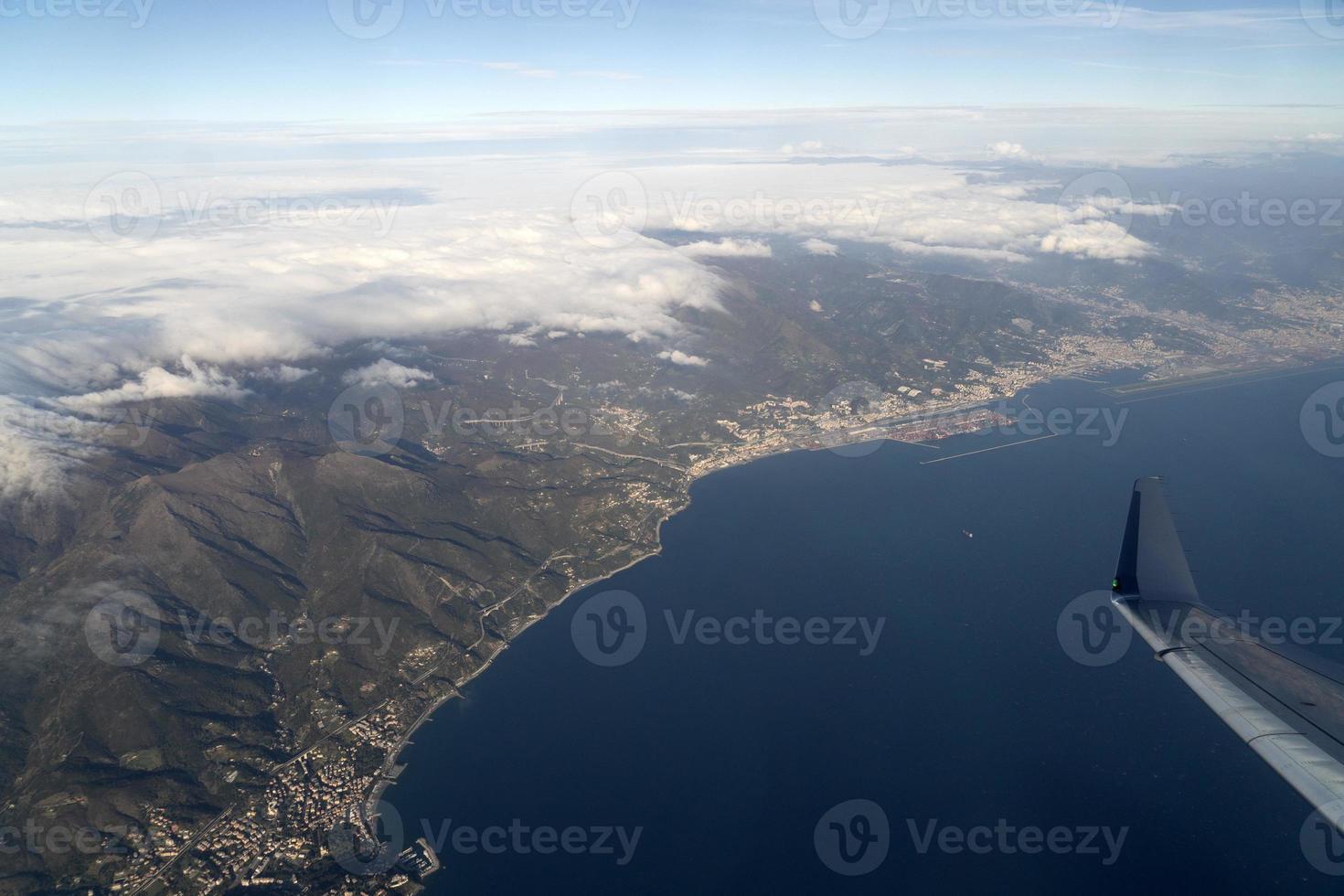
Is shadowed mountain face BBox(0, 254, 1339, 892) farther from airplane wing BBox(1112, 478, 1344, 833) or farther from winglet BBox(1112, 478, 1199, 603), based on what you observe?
airplane wing BBox(1112, 478, 1344, 833)

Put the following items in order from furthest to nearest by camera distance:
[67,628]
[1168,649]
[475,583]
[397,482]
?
[397,482] → [475,583] → [67,628] → [1168,649]

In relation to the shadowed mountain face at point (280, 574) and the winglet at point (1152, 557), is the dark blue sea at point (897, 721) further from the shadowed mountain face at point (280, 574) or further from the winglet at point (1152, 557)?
the winglet at point (1152, 557)

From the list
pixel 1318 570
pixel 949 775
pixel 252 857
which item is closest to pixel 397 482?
pixel 252 857

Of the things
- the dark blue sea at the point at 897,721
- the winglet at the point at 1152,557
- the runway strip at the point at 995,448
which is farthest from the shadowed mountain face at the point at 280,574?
the winglet at the point at 1152,557

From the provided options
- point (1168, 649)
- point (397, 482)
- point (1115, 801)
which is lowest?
point (1115, 801)

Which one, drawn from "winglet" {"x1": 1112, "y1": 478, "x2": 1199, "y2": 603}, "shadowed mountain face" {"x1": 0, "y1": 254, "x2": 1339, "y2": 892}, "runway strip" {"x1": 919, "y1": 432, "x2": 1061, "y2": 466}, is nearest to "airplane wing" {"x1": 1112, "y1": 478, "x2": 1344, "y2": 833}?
"winglet" {"x1": 1112, "y1": 478, "x2": 1199, "y2": 603}

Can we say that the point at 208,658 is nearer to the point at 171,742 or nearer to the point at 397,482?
the point at 171,742
